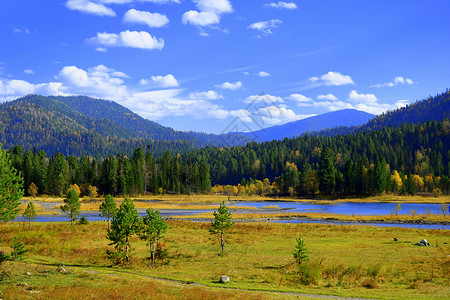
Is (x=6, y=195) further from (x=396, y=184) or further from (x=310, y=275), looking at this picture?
(x=396, y=184)

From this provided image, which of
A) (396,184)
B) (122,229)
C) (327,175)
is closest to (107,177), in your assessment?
(327,175)

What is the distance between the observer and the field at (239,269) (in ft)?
60.8

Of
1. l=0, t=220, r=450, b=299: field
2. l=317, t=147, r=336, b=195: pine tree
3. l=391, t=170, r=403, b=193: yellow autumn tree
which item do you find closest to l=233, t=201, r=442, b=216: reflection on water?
l=391, t=170, r=403, b=193: yellow autumn tree

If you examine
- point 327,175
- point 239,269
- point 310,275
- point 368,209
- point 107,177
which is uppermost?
point 107,177

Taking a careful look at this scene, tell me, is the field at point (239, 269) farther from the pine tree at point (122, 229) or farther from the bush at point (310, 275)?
the pine tree at point (122, 229)

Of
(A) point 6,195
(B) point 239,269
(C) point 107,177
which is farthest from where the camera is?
(C) point 107,177

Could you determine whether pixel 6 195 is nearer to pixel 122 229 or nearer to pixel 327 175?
pixel 122 229

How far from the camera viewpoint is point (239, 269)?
2677cm

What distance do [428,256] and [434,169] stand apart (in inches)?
7169

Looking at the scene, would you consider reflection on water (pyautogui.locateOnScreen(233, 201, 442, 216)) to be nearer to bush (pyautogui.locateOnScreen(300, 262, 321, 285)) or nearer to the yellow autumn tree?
the yellow autumn tree

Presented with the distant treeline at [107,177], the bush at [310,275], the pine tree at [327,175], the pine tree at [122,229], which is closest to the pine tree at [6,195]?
the pine tree at [122,229]

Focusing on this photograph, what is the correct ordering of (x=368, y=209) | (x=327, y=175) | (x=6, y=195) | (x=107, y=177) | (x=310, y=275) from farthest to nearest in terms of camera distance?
(x=327, y=175) → (x=107, y=177) → (x=368, y=209) → (x=6, y=195) → (x=310, y=275)

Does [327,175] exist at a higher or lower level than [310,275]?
higher

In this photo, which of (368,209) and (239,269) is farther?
(368,209)
